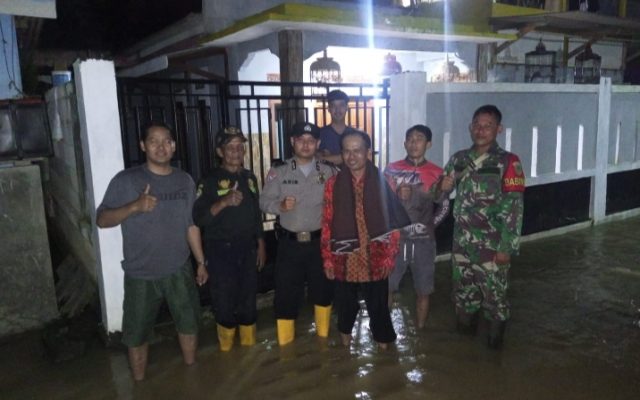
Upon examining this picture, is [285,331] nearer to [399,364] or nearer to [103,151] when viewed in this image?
[399,364]

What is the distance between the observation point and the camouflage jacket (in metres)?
Answer: 3.59

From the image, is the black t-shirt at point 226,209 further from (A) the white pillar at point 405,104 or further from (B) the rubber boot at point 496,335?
(A) the white pillar at point 405,104

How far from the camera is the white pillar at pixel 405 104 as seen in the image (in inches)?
213

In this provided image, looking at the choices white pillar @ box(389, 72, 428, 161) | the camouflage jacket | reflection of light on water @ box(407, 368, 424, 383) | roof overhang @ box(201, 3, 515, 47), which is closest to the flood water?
reflection of light on water @ box(407, 368, 424, 383)

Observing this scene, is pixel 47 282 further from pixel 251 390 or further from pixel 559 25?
pixel 559 25

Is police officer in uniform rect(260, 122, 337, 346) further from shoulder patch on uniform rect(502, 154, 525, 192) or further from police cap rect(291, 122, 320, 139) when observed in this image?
shoulder patch on uniform rect(502, 154, 525, 192)

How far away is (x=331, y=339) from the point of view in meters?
4.04

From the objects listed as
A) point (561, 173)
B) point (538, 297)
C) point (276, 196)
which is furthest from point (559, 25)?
point (276, 196)

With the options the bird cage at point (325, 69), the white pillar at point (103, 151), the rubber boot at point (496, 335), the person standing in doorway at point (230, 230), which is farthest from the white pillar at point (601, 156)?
the white pillar at point (103, 151)

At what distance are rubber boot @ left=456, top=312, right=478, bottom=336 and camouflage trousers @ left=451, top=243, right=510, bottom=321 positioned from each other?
57 millimetres

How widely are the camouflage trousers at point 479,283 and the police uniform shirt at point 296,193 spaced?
125 centimetres

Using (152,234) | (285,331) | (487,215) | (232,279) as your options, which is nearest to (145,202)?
(152,234)

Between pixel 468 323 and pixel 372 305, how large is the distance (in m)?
0.94

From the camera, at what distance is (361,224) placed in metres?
3.58
